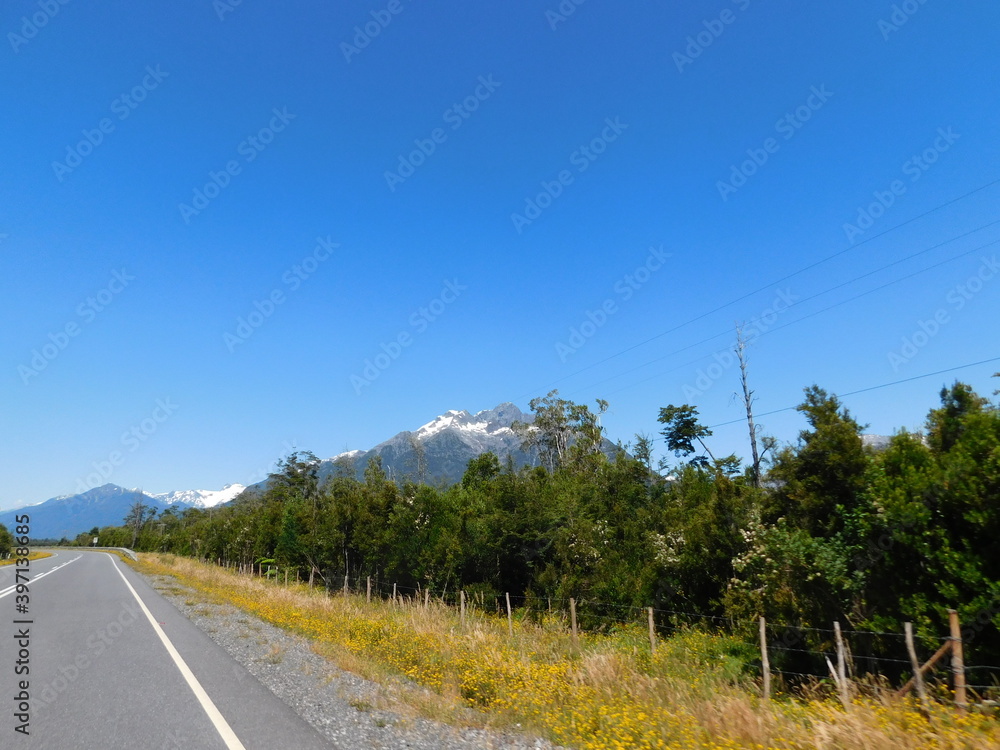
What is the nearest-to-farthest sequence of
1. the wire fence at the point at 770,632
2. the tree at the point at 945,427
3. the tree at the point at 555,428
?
1. the wire fence at the point at 770,632
2. the tree at the point at 945,427
3. the tree at the point at 555,428

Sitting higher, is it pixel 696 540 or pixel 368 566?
pixel 696 540

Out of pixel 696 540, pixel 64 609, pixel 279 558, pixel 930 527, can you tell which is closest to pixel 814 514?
pixel 930 527

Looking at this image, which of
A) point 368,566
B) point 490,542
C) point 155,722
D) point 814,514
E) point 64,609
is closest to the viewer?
point 155,722

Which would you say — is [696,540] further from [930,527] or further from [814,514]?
[930,527]

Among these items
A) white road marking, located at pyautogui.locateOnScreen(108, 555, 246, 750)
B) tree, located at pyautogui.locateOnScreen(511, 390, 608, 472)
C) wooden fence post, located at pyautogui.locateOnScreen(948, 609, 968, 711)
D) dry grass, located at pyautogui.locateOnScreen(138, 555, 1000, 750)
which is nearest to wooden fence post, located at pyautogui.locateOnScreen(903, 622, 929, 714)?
dry grass, located at pyautogui.locateOnScreen(138, 555, 1000, 750)

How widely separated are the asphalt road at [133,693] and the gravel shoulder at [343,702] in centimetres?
28

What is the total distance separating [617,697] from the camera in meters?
7.88

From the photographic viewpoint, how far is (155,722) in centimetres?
634

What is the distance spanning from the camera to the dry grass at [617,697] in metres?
5.80

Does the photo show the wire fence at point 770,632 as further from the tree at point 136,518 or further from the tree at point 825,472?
the tree at point 136,518

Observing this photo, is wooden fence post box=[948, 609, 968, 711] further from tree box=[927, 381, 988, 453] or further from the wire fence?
tree box=[927, 381, 988, 453]

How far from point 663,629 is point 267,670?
484 inches

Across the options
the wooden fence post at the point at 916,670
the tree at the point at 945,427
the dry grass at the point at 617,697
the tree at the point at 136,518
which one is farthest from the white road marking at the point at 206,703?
the tree at the point at 136,518

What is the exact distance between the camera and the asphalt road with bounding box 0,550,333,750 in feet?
19.1
